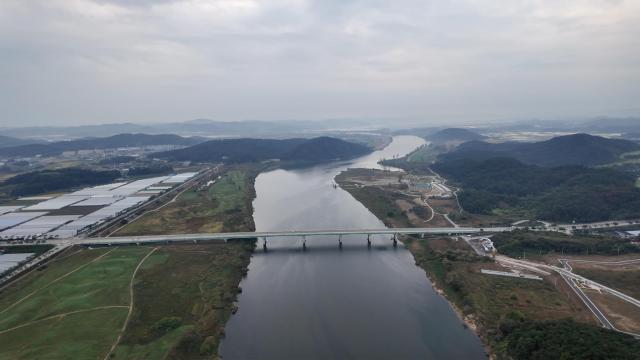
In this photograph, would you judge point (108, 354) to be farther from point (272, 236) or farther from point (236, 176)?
point (236, 176)

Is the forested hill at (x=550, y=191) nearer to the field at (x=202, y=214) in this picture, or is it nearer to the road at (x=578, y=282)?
the road at (x=578, y=282)

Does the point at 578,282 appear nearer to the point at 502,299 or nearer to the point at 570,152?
the point at 502,299

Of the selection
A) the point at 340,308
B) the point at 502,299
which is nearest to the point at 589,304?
the point at 502,299

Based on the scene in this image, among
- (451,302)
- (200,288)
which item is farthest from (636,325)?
(200,288)

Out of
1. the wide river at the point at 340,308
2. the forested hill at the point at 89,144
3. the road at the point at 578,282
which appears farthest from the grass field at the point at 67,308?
the forested hill at the point at 89,144

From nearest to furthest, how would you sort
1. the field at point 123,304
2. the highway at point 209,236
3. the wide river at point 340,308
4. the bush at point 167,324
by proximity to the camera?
the field at point 123,304, the wide river at point 340,308, the bush at point 167,324, the highway at point 209,236

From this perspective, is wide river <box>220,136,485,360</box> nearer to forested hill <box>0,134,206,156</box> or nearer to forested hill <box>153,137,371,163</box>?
forested hill <box>153,137,371,163</box>

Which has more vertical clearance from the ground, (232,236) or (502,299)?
(232,236)
